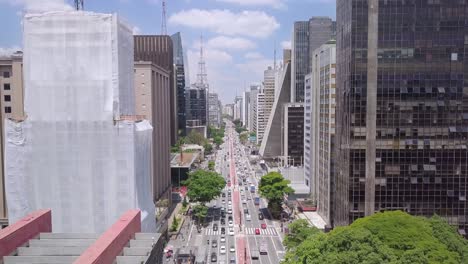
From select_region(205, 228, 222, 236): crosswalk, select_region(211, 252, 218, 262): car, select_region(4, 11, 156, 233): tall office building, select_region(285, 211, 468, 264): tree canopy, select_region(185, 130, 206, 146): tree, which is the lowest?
select_region(205, 228, 222, 236): crosswalk

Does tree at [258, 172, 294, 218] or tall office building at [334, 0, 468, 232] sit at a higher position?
tall office building at [334, 0, 468, 232]

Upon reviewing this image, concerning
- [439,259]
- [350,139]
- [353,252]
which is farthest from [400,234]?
[350,139]

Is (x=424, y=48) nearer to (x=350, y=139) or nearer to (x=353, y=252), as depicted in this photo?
(x=350, y=139)

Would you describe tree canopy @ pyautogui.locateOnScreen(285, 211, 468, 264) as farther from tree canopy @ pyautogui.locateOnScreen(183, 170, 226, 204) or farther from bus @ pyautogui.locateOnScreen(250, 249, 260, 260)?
tree canopy @ pyautogui.locateOnScreen(183, 170, 226, 204)

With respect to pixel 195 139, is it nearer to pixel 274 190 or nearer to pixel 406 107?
pixel 274 190

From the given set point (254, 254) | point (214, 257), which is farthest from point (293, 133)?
point (214, 257)

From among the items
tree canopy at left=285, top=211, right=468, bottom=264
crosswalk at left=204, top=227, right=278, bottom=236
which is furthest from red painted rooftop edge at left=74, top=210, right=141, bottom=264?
crosswalk at left=204, top=227, right=278, bottom=236

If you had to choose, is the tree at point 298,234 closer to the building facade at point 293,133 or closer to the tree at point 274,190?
the tree at point 274,190
